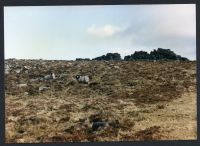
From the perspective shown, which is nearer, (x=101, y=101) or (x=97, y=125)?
(x=97, y=125)

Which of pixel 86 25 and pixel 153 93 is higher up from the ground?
pixel 86 25

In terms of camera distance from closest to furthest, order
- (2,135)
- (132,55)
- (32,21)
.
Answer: (2,135) → (32,21) → (132,55)

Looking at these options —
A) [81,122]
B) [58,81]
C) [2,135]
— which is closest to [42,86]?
[58,81]

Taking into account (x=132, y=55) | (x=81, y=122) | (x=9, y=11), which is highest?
(x=9, y=11)

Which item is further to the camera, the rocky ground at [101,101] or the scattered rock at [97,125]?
the rocky ground at [101,101]

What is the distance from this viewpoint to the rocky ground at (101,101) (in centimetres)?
1554

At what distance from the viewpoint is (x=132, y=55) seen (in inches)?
998

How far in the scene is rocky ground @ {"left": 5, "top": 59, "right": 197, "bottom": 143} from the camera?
1554cm

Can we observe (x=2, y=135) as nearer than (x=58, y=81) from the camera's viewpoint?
Yes

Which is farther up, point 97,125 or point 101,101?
point 101,101

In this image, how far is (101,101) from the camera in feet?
64.6

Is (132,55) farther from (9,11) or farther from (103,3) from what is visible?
(103,3)

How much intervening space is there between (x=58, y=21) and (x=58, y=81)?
254 cm

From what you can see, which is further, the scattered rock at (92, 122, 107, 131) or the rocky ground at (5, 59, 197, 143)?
the rocky ground at (5, 59, 197, 143)
